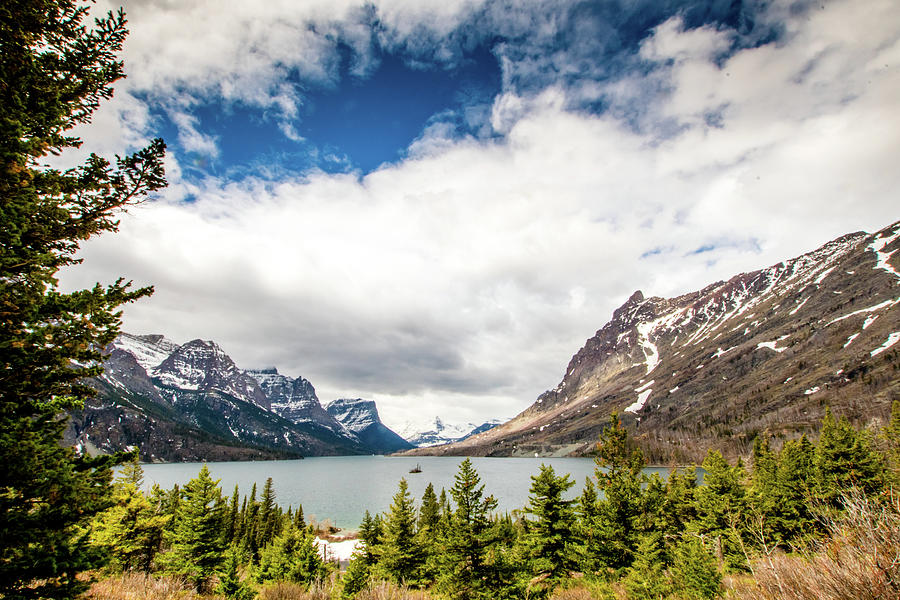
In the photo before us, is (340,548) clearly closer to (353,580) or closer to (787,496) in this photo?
(353,580)

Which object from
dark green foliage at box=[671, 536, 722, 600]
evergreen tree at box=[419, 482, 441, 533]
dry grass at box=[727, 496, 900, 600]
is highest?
dry grass at box=[727, 496, 900, 600]

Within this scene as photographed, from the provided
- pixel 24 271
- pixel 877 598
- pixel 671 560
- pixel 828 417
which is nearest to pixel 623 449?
pixel 671 560

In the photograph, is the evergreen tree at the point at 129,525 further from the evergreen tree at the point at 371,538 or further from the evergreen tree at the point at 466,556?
the evergreen tree at the point at 466,556

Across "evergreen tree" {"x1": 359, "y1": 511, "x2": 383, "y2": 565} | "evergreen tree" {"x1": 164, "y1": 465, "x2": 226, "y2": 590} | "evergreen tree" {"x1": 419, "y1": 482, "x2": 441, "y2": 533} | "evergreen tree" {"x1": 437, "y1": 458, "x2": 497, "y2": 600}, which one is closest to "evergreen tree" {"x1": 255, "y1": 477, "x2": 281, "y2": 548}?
"evergreen tree" {"x1": 419, "y1": 482, "x2": 441, "y2": 533}

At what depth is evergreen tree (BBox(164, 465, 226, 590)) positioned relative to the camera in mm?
26531

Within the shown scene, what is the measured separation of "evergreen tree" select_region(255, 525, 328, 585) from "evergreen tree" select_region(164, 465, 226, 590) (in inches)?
172

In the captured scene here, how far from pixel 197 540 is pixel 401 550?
14455 mm

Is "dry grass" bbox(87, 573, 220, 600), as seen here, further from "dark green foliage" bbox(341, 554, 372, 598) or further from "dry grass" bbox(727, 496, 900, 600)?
"dry grass" bbox(727, 496, 900, 600)

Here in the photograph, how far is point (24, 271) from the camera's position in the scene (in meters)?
6.31

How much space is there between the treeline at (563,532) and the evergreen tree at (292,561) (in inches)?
4.5

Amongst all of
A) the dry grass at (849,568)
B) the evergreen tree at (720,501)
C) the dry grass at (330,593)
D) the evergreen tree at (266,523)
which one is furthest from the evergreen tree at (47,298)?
the evergreen tree at (266,523)

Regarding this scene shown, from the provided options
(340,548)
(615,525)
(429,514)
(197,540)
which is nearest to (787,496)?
(615,525)

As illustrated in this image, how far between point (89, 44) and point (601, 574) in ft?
97.8

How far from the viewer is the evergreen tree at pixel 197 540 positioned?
A: 87.0ft
